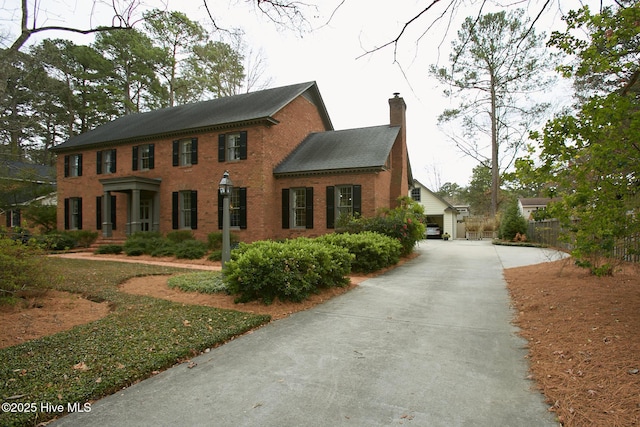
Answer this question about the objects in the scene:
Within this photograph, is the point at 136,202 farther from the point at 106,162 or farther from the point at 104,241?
the point at 106,162

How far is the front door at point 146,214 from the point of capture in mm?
18219

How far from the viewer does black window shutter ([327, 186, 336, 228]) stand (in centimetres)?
1517

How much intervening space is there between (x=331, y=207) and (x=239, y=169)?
459cm

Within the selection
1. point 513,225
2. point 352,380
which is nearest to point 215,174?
point 352,380

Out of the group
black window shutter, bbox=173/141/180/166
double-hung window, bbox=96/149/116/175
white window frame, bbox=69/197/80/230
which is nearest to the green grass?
black window shutter, bbox=173/141/180/166

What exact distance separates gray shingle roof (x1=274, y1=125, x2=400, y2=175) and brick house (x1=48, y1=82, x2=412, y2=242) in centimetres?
5

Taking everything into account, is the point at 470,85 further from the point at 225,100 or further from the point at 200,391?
the point at 200,391

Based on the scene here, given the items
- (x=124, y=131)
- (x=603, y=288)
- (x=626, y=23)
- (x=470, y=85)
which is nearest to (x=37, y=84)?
(x=124, y=131)

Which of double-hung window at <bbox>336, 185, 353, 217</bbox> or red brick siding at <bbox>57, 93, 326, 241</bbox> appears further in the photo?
red brick siding at <bbox>57, 93, 326, 241</bbox>

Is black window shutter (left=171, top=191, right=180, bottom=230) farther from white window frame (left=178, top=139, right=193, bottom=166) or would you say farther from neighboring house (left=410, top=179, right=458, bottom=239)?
neighboring house (left=410, top=179, right=458, bottom=239)

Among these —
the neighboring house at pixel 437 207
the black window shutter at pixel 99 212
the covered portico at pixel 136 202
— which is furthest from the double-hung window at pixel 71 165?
the neighboring house at pixel 437 207

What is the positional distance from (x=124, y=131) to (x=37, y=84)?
A: 6799 millimetres

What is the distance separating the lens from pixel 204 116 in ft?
58.9

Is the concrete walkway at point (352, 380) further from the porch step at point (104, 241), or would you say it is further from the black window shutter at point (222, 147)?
the porch step at point (104, 241)
